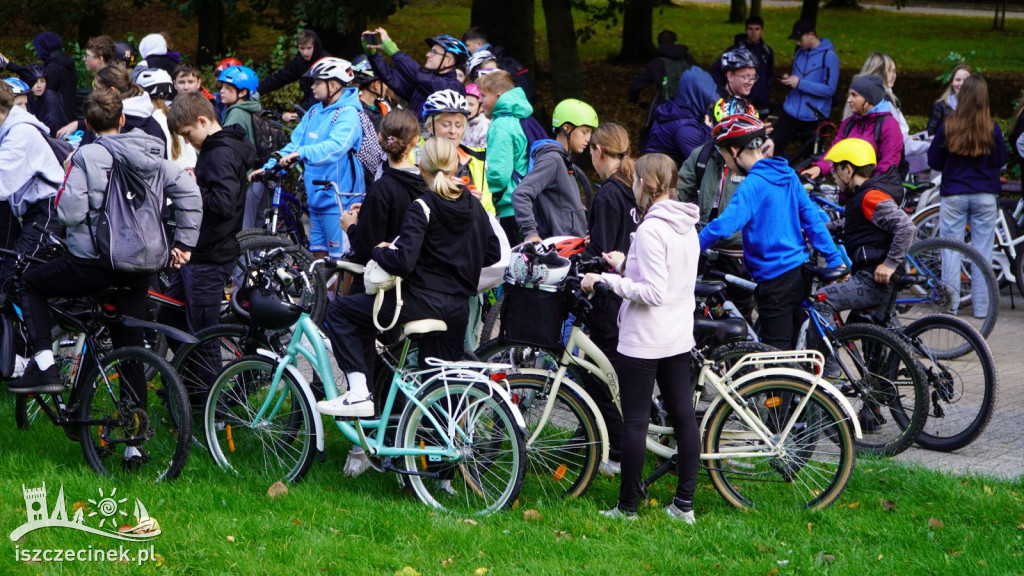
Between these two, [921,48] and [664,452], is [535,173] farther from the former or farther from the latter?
[921,48]

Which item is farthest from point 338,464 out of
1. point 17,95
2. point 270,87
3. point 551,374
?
point 270,87

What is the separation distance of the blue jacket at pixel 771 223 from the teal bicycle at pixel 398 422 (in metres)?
1.70

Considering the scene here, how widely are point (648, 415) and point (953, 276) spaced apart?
4680 mm

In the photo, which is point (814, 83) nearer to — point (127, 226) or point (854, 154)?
Answer: point (854, 154)

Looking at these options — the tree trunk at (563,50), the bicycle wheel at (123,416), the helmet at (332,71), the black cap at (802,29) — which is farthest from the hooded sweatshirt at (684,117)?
the tree trunk at (563,50)

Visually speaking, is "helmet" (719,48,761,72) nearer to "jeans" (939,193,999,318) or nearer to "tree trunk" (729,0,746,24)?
"jeans" (939,193,999,318)

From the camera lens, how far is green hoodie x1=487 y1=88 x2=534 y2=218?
8.09m

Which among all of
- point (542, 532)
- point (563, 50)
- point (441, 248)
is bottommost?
point (542, 532)

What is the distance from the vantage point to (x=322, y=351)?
562cm

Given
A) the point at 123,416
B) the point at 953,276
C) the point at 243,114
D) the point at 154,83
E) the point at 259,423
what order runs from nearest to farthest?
the point at 259,423
the point at 123,416
the point at 953,276
the point at 154,83
the point at 243,114

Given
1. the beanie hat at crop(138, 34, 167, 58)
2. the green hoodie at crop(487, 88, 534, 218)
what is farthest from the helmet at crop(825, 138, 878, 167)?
the beanie hat at crop(138, 34, 167, 58)

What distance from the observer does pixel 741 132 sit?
637 cm

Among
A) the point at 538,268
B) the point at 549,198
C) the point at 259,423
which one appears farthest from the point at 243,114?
the point at 538,268

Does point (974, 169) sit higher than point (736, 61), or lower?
lower
